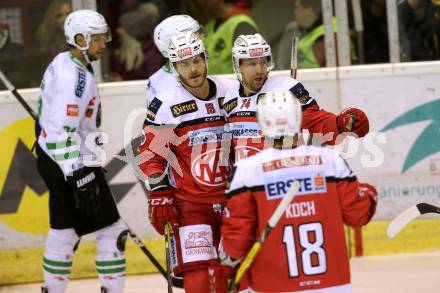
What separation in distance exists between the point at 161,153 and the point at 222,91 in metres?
0.45

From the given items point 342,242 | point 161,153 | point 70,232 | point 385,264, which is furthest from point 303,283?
point 385,264

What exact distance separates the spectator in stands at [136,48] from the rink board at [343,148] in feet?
0.55

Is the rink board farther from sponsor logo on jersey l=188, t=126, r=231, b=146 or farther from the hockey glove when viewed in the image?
sponsor logo on jersey l=188, t=126, r=231, b=146

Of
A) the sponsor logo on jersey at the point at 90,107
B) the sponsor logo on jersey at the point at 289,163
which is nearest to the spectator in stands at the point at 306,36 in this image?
the sponsor logo on jersey at the point at 90,107

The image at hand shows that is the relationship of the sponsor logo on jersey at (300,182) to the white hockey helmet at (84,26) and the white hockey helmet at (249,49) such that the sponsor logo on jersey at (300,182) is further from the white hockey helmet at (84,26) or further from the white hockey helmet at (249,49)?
the white hockey helmet at (84,26)

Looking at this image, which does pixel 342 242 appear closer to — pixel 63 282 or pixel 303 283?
pixel 303 283

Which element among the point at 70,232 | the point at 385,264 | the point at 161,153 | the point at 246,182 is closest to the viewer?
the point at 246,182

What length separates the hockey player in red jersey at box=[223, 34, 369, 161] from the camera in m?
5.79

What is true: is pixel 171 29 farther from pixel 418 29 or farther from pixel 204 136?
pixel 418 29

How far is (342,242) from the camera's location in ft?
15.8

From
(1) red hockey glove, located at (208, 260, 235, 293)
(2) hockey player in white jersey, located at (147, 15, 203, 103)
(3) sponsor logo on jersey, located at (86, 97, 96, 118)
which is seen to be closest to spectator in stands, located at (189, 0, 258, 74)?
(2) hockey player in white jersey, located at (147, 15, 203, 103)

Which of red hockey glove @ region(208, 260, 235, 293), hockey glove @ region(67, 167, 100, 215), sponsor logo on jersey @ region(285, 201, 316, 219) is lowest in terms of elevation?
red hockey glove @ region(208, 260, 235, 293)

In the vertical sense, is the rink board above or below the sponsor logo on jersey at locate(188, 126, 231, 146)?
below

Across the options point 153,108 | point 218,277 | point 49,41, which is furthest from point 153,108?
point 49,41
